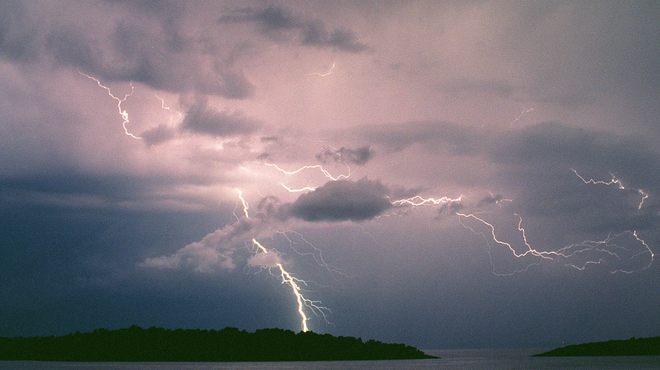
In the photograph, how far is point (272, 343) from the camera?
11200cm

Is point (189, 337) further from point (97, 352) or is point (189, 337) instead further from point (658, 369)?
point (658, 369)

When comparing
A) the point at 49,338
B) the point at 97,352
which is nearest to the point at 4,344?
the point at 49,338

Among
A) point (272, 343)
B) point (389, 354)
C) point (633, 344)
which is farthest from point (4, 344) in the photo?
point (633, 344)

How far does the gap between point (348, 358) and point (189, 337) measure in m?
31.8

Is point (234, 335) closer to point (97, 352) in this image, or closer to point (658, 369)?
point (97, 352)

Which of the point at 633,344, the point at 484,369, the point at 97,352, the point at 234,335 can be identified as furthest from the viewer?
the point at 633,344

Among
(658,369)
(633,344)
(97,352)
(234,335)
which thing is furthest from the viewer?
(633,344)

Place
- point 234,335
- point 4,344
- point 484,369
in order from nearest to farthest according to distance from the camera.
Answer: point 484,369 < point 234,335 < point 4,344

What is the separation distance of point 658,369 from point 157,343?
8429cm

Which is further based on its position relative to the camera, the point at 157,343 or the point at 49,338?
the point at 49,338

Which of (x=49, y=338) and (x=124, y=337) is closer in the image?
(x=124, y=337)

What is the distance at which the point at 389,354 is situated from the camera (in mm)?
122375

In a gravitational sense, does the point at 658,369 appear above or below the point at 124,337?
below

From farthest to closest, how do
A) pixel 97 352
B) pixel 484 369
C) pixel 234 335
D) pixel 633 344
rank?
pixel 633 344 < pixel 234 335 < pixel 97 352 < pixel 484 369
